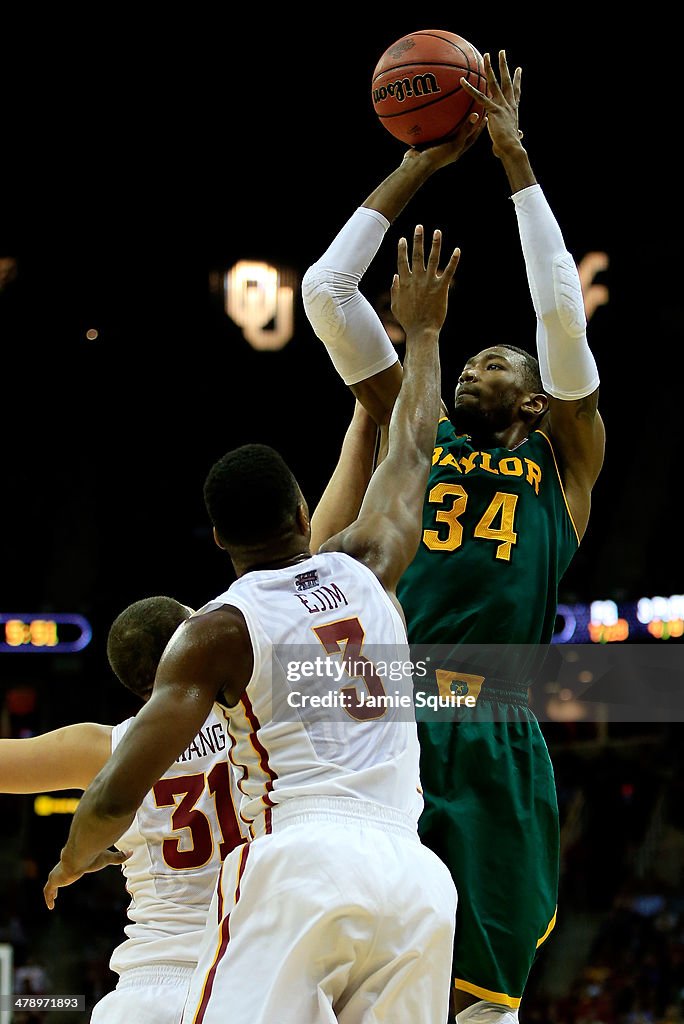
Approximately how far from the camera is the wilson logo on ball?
4.41 meters

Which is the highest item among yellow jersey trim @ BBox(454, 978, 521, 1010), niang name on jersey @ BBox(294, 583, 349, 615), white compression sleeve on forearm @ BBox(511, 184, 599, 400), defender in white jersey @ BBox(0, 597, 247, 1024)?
white compression sleeve on forearm @ BBox(511, 184, 599, 400)

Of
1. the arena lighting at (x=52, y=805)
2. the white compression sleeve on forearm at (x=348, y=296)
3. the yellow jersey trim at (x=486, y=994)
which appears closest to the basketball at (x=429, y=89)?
the white compression sleeve on forearm at (x=348, y=296)

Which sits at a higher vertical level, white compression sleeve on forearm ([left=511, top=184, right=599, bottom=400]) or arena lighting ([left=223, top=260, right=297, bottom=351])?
arena lighting ([left=223, top=260, right=297, bottom=351])

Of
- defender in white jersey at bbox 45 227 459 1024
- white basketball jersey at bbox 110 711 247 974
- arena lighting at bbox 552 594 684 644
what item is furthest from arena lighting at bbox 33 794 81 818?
defender in white jersey at bbox 45 227 459 1024

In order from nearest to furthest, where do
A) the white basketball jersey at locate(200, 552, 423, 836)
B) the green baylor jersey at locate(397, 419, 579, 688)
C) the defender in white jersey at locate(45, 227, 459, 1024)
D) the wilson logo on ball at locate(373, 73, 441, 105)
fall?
1. the defender in white jersey at locate(45, 227, 459, 1024)
2. the white basketball jersey at locate(200, 552, 423, 836)
3. the green baylor jersey at locate(397, 419, 579, 688)
4. the wilson logo on ball at locate(373, 73, 441, 105)

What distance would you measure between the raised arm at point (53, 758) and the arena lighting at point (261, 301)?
13996 mm

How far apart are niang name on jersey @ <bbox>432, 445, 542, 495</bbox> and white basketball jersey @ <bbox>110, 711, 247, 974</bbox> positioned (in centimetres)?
115

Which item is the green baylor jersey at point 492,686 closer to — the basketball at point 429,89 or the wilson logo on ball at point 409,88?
the basketball at point 429,89

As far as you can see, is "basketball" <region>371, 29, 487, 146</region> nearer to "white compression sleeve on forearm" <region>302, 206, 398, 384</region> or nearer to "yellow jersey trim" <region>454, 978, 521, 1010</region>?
"white compression sleeve on forearm" <region>302, 206, 398, 384</region>

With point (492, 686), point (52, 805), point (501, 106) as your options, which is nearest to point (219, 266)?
point (52, 805)

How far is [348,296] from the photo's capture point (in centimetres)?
428

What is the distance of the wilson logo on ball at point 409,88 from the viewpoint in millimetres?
4414

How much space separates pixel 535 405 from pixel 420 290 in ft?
2.51

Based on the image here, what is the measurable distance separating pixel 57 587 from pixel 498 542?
18.6 m
